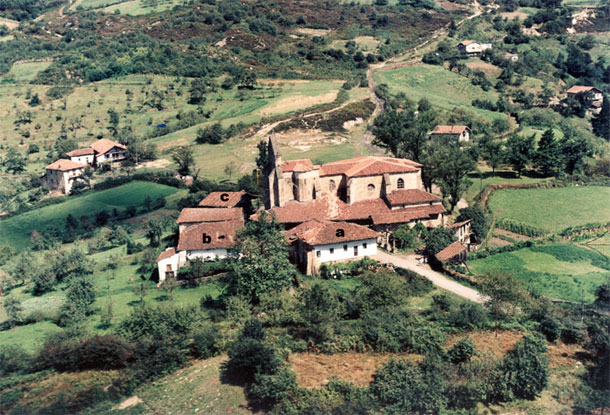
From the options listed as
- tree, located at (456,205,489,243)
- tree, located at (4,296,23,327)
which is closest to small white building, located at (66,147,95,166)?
tree, located at (4,296,23,327)

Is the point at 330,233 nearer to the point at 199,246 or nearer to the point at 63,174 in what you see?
the point at 199,246

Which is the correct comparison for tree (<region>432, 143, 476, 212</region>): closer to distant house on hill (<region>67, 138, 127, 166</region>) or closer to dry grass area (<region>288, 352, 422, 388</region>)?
dry grass area (<region>288, 352, 422, 388</region>)

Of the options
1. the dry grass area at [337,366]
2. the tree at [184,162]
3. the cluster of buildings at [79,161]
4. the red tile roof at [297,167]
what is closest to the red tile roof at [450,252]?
the dry grass area at [337,366]

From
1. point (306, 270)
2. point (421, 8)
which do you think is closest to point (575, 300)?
point (306, 270)

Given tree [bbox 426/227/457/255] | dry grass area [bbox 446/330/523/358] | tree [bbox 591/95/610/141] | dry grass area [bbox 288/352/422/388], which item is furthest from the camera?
tree [bbox 591/95/610/141]

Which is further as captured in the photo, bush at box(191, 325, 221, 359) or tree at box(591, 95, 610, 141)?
tree at box(591, 95, 610, 141)

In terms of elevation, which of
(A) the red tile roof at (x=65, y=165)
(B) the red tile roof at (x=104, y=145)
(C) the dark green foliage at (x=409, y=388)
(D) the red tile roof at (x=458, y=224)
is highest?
(C) the dark green foliage at (x=409, y=388)

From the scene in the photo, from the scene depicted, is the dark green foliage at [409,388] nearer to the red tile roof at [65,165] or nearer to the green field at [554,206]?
the green field at [554,206]
